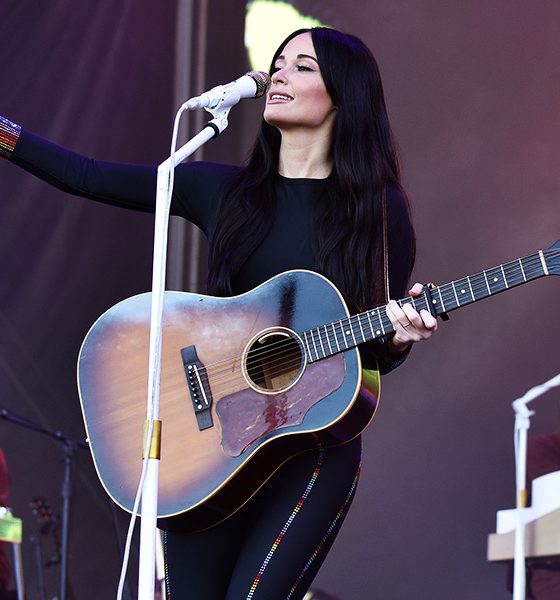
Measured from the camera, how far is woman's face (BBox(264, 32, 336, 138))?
250 cm

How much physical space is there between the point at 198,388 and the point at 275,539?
0.40 metres

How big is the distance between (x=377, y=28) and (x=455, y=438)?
1.95 meters

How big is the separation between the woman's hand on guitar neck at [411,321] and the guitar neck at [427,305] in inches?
0.7

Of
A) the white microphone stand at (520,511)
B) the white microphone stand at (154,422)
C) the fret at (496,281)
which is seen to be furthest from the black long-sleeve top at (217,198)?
the white microphone stand at (520,511)

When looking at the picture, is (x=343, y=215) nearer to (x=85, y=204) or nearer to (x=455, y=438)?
(x=455, y=438)

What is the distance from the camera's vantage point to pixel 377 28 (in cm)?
480

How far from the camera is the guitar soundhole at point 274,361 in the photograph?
231cm

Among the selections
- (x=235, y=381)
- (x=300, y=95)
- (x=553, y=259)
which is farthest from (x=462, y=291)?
(x=300, y=95)

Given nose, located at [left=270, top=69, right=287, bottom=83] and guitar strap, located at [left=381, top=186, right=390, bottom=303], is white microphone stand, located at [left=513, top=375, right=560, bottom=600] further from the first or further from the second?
nose, located at [left=270, top=69, right=287, bottom=83]

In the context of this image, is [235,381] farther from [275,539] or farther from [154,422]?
[154,422]

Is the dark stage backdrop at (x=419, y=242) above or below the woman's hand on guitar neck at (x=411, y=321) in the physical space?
above

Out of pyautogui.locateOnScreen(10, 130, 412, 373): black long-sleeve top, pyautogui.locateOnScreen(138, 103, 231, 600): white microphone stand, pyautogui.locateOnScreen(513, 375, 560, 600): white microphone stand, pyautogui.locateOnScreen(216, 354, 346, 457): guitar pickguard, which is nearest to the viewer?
pyautogui.locateOnScreen(138, 103, 231, 600): white microphone stand

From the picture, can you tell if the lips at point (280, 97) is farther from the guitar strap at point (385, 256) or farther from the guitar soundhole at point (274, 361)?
the guitar soundhole at point (274, 361)

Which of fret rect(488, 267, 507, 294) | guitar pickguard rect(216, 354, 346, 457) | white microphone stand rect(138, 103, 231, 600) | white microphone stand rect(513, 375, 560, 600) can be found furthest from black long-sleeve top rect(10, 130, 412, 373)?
white microphone stand rect(513, 375, 560, 600)
